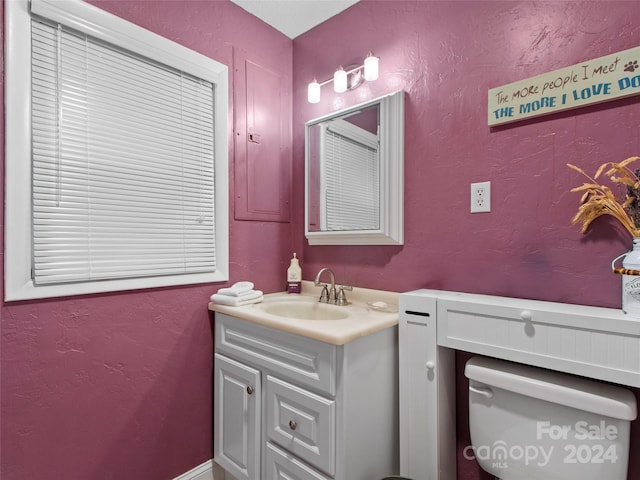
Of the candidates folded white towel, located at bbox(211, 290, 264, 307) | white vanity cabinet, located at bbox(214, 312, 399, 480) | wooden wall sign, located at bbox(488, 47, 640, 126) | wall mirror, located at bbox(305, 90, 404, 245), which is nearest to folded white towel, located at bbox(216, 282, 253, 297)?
folded white towel, located at bbox(211, 290, 264, 307)

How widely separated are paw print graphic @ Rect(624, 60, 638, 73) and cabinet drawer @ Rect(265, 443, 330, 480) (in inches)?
65.0

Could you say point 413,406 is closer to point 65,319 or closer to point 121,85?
point 65,319

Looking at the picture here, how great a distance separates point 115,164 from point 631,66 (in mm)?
1849

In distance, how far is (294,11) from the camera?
184cm

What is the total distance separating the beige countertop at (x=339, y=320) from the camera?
1168mm

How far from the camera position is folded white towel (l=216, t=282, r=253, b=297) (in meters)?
1.61

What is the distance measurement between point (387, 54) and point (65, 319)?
5.94 feet

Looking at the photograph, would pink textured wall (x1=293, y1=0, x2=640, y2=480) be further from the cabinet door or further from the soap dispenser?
Answer: the cabinet door

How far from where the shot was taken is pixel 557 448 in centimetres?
102

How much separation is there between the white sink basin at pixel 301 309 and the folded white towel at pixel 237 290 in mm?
98

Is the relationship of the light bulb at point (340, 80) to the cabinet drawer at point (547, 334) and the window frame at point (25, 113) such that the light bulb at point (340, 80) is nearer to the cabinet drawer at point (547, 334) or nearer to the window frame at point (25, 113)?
the window frame at point (25, 113)

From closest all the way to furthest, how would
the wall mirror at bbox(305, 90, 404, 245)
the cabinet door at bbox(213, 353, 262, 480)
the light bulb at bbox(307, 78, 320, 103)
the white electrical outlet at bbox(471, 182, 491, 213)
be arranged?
the white electrical outlet at bbox(471, 182, 491, 213)
the cabinet door at bbox(213, 353, 262, 480)
the wall mirror at bbox(305, 90, 404, 245)
the light bulb at bbox(307, 78, 320, 103)

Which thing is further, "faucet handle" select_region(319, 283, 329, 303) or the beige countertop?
"faucet handle" select_region(319, 283, 329, 303)

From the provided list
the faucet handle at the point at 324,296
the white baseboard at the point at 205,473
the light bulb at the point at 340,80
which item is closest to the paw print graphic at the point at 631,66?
the light bulb at the point at 340,80
